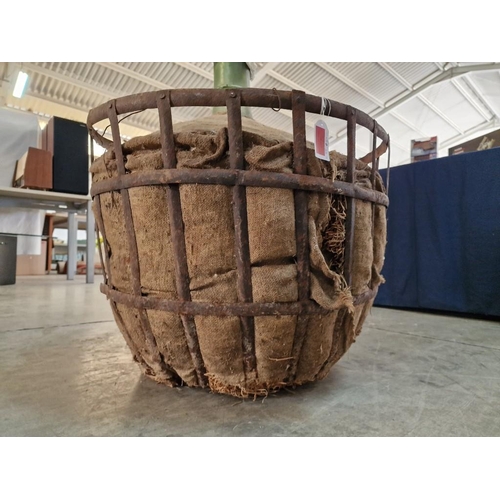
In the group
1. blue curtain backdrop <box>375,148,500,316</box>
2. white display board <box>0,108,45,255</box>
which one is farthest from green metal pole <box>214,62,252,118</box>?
white display board <box>0,108,45,255</box>

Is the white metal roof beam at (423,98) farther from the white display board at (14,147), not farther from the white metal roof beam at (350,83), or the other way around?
the white display board at (14,147)

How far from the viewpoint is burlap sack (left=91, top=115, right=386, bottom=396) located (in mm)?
907

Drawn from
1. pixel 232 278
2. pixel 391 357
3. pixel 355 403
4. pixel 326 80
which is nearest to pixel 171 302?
pixel 232 278

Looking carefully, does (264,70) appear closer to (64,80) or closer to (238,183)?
(64,80)

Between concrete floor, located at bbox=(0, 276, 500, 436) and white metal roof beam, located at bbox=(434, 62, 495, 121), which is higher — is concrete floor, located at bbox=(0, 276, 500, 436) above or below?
below

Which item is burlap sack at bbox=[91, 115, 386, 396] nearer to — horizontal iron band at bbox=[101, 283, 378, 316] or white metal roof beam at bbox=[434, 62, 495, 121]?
horizontal iron band at bbox=[101, 283, 378, 316]

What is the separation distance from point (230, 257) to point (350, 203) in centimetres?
36

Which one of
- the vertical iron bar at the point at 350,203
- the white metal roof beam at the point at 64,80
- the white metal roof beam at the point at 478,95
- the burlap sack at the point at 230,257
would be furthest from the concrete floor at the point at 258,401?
the white metal roof beam at the point at 478,95

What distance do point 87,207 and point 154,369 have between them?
179 inches

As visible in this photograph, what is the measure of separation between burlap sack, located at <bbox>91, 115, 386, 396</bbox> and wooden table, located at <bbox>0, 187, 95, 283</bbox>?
163 inches

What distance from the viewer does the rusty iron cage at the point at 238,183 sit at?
0.88 meters

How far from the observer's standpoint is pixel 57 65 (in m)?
6.14

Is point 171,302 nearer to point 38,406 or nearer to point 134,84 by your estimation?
point 38,406

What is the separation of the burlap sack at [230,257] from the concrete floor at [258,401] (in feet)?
0.32
